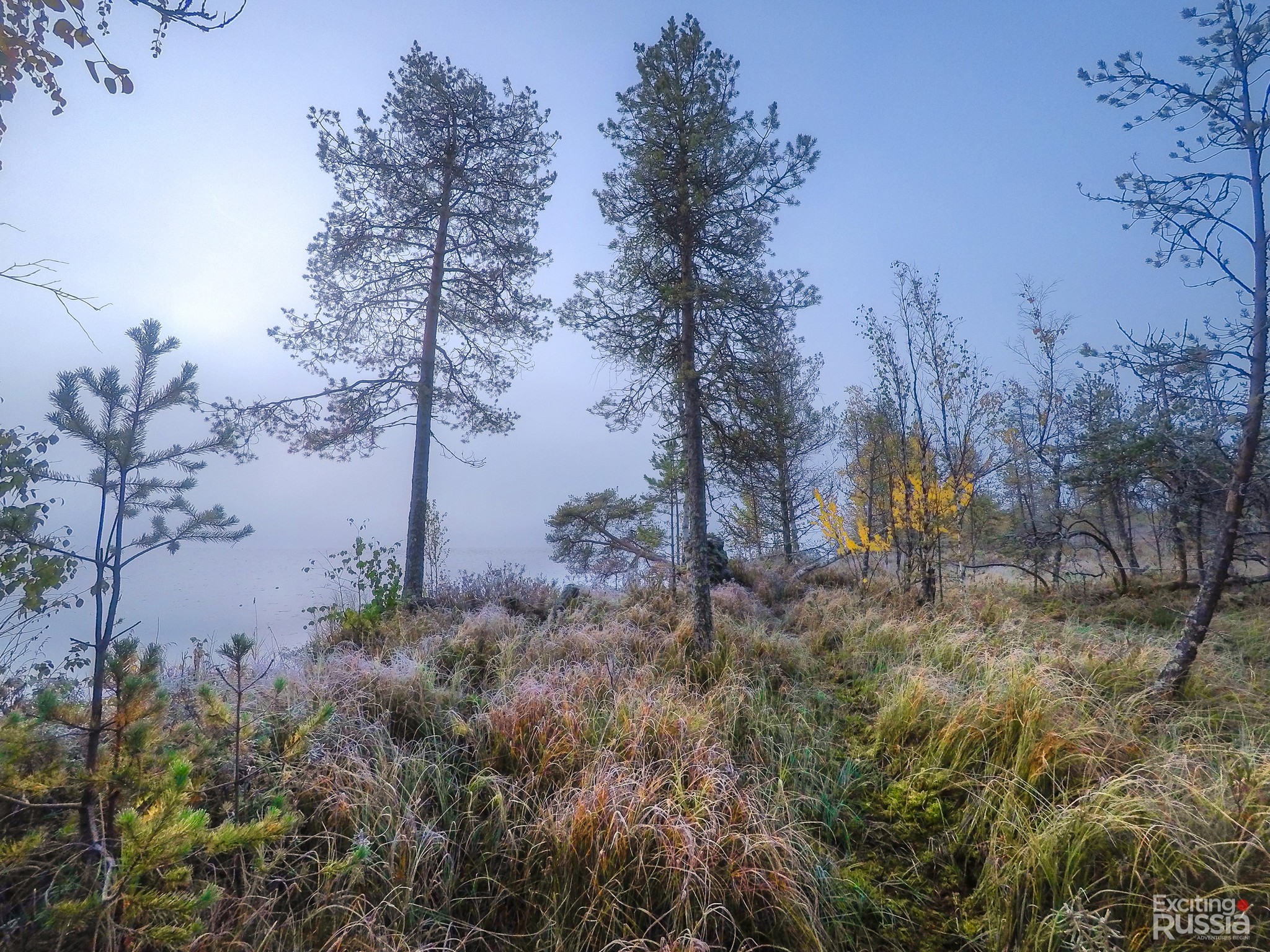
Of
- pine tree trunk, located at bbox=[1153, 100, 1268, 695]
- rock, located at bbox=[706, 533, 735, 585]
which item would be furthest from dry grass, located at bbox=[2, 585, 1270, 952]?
rock, located at bbox=[706, 533, 735, 585]

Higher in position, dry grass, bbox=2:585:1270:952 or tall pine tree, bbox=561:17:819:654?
tall pine tree, bbox=561:17:819:654

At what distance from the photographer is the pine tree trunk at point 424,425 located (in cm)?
808

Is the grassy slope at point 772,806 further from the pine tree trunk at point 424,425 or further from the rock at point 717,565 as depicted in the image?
the rock at point 717,565

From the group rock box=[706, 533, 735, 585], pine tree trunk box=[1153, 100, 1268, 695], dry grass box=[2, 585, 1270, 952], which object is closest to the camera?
dry grass box=[2, 585, 1270, 952]

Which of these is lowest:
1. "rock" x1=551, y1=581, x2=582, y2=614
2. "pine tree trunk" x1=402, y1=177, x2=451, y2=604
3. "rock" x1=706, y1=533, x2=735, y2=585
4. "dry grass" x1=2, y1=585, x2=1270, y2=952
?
"dry grass" x1=2, y1=585, x2=1270, y2=952

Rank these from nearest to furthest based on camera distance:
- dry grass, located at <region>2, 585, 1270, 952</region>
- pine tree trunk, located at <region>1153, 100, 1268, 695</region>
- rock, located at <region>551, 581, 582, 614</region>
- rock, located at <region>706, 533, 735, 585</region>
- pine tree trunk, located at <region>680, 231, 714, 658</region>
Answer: dry grass, located at <region>2, 585, 1270, 952</region> → pine tree trunk, located at <region>1153, 100, 1268, 695</region> → pine tree trunk, located at <region>680, 231, 714, 658</region> → rock, located at <region>551, 581, 582, 614</region> → rock, located at <region>706, 533, 735, 585</region>

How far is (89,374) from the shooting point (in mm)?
2277

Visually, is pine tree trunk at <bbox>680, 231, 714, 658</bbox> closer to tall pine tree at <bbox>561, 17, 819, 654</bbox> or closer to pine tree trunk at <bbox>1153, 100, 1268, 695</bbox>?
tall pine tree at <bbox>561, 17, 819, 654</bbox>

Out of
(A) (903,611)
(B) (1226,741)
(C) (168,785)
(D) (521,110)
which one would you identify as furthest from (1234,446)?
(D) (521,110)

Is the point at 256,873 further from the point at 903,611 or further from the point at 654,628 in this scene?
the point at 903,611

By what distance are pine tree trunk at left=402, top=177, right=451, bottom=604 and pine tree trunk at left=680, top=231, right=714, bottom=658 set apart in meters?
4.64

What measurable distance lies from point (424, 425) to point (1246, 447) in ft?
31.3

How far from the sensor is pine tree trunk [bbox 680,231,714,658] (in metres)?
5.92

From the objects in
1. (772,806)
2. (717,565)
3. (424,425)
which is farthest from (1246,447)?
(424,425)
